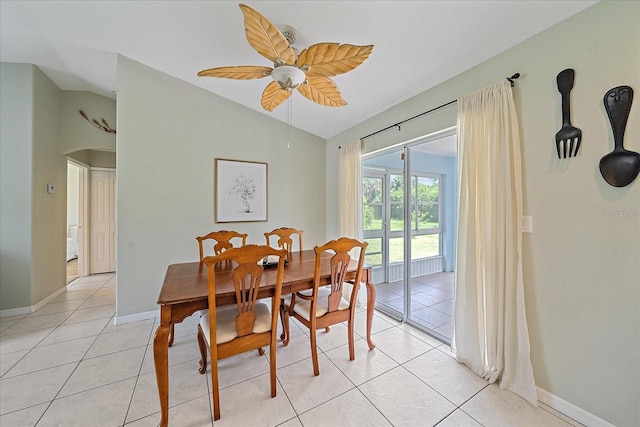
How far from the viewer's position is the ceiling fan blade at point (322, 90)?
1.88 metres

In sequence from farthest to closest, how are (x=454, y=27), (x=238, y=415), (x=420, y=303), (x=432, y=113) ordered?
(x=420, y=303) < (x=432, y=113) < (x=454, y=27) < (x=238, y=415)

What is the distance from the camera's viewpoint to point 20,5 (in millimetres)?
2070

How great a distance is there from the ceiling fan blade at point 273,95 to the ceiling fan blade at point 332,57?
389mm

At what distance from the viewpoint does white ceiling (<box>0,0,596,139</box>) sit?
5.45ft

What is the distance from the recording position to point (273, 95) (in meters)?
2.15

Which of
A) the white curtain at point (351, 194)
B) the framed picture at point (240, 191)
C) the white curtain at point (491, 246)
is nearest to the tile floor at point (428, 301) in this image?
the white curtain at point (351, 194)

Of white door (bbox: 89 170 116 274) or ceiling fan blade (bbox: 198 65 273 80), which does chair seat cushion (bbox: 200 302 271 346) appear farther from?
white door (bbox: 89 170 116 274)

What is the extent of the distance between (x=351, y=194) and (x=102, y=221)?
16.4 feet

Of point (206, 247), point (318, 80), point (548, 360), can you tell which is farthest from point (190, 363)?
A: point (548, 360)

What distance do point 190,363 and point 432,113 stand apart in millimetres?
3257

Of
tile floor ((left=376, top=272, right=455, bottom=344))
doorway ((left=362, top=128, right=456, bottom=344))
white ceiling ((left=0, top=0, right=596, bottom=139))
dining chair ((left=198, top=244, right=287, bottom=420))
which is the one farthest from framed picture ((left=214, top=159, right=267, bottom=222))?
tile floor ((left=376, top=272, right=455, bottom=344))

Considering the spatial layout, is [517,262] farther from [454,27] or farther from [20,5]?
[20,5]

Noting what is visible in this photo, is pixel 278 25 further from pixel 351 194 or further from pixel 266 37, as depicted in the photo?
pixel 351 194

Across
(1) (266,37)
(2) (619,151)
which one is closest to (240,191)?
(1) (266,37)
